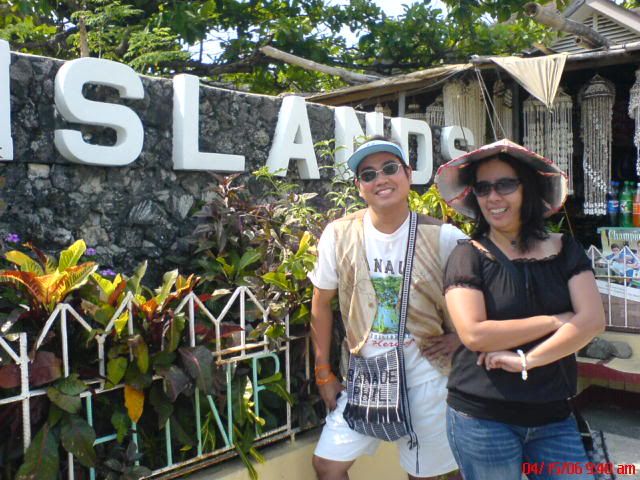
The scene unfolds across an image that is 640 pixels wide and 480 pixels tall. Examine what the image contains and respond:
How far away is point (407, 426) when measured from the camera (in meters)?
2.27

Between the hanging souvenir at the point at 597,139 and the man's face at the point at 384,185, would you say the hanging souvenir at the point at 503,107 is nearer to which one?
the hanging souvenir at the point at 597,139

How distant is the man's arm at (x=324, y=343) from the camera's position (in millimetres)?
2465

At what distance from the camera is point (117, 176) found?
3451 millimetres

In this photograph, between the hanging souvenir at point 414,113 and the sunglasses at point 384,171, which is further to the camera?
the hanging souvenir at point 414,113

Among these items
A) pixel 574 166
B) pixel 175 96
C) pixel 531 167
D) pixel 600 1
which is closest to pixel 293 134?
pixel 175 96

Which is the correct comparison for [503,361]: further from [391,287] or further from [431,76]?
[431,76]

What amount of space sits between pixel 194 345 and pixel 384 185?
37.9 inches

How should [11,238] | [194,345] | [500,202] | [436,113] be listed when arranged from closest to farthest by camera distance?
[500,202], [194,345], [11,238], [436,113]

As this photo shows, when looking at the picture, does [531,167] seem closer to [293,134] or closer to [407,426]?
[407,426]

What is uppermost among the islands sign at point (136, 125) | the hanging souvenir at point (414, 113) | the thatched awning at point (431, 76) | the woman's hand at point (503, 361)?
the thatched awning at point (431, 76)

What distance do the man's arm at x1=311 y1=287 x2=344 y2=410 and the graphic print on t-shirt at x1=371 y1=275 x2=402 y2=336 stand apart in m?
0.22

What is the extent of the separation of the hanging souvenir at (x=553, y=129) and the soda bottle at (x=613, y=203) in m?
0.36
